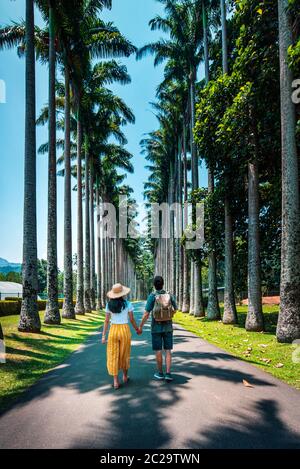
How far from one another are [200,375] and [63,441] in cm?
327

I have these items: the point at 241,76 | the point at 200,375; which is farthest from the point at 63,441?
the point at 241,76

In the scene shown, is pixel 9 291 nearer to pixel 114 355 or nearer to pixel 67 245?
pixel 67 245

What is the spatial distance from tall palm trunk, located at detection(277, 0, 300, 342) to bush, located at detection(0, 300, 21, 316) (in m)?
16.1

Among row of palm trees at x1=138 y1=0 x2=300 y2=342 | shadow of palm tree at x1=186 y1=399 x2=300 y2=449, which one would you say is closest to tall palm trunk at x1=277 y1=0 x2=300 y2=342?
row of palm trees at x1=138 y1=0 x2=300 y2=342

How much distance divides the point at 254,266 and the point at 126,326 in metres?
8.25

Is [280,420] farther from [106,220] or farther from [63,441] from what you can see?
[106,220]

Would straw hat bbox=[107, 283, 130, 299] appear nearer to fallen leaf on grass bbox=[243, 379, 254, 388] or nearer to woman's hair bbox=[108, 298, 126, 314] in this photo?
woman's hair bbox=[108, 298, 126, 314]

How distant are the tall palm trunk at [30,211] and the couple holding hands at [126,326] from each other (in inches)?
271

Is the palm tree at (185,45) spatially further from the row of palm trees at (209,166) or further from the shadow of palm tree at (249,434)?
the shadow of palm tree at (249,434)

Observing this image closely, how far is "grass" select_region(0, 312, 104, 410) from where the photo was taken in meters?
5.88

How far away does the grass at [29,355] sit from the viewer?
5875mm

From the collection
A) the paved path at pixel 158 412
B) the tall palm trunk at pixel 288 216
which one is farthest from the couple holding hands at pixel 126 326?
the tall palm trunk at pixel 288 216

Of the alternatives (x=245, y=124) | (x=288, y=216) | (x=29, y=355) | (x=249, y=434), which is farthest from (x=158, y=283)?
(x=245, y=124)

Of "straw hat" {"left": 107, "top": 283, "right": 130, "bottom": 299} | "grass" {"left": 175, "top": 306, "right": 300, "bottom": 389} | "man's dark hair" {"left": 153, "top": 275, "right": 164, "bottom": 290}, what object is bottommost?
"grass" {"left": 175, "top": 306, "right": 300, "bottom": 389}
